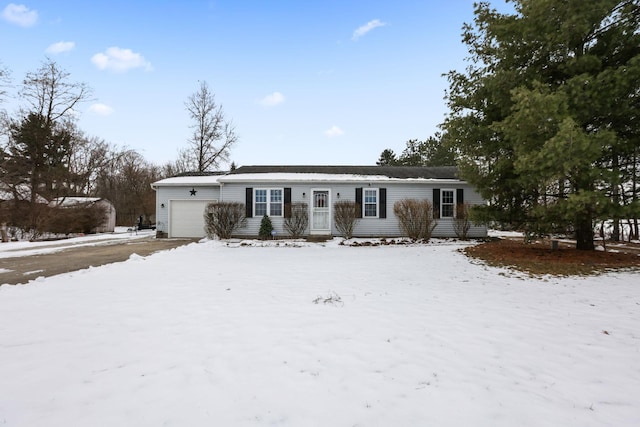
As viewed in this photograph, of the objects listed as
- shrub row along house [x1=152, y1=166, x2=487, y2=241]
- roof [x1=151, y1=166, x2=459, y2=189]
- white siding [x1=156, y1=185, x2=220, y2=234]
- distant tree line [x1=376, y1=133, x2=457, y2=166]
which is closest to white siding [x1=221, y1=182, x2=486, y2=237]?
shrub row along house [x1=152, y1=166, x2=487, y2=241]

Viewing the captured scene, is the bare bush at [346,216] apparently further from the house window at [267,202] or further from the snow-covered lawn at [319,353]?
the snow-covered lawn at [319,353]

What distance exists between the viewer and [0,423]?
1.84 meters

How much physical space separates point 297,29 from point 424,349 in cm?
1702

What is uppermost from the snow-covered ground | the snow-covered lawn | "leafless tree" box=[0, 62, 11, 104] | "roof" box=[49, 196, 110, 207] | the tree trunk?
"leafless tree" box=[0, 62, 11, 104]

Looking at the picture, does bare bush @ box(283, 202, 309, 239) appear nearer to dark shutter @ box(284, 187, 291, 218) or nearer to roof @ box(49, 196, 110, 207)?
dark shutter @ box(284, 187, 291, 218)

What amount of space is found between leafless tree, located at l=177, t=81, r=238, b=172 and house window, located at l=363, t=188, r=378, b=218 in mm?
16944

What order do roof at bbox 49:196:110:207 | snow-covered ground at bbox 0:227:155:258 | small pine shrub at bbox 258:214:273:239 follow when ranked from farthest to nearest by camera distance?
roof at bbox 49:196:110:207, small pine shrub at bbox 258:214:273:239, snow-covered ground at bbox 0:227:155:258

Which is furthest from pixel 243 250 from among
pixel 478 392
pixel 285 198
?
pixel 478 392

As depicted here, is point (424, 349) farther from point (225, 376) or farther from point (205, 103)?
point (205, 103)

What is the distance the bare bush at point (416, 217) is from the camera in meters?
12.4

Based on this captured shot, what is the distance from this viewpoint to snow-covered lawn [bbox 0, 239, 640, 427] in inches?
78.0

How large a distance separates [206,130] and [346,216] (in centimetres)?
1832

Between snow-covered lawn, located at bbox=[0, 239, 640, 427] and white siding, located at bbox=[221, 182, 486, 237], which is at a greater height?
white siding, located at bbox=[221, 182, 486, 237]

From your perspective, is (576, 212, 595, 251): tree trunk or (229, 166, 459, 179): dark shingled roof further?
(229, 166, 459, 179): dark shingled roof
